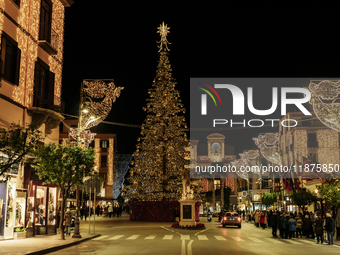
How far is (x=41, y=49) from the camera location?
78.1 feet

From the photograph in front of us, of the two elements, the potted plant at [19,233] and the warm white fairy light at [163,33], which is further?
the warm white fairy light at [163,33]

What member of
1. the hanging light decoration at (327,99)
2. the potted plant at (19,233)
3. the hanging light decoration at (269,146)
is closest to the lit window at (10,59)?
the potted plant at (19,233)

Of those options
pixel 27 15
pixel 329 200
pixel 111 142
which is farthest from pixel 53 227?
pixel 111 142

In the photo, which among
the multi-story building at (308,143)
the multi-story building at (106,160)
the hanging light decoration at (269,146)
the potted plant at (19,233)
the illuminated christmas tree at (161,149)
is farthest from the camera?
the multi-story building at (106,160)

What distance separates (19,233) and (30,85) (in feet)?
25.5

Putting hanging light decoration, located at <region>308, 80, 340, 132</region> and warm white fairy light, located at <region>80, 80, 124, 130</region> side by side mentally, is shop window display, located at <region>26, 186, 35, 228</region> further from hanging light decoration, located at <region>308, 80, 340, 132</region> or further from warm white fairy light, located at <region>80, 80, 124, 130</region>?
hanging light decoration, located at <region>308, 80, 340, 132</region>

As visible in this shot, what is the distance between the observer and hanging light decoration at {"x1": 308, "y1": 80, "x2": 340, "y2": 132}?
2869cm

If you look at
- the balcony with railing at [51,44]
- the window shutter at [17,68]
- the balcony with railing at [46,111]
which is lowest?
the balcony with railing at [46,111]

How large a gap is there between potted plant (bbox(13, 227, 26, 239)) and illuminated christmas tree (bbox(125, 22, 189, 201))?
23.7 metres

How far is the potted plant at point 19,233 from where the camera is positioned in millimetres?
20595

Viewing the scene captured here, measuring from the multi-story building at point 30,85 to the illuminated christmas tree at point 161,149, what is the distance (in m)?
19.8

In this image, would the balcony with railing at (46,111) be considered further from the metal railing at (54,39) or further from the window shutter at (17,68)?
the metal railing at (54,39)

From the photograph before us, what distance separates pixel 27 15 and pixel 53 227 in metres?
12.6

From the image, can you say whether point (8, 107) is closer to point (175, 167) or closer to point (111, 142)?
point (175, 167)
